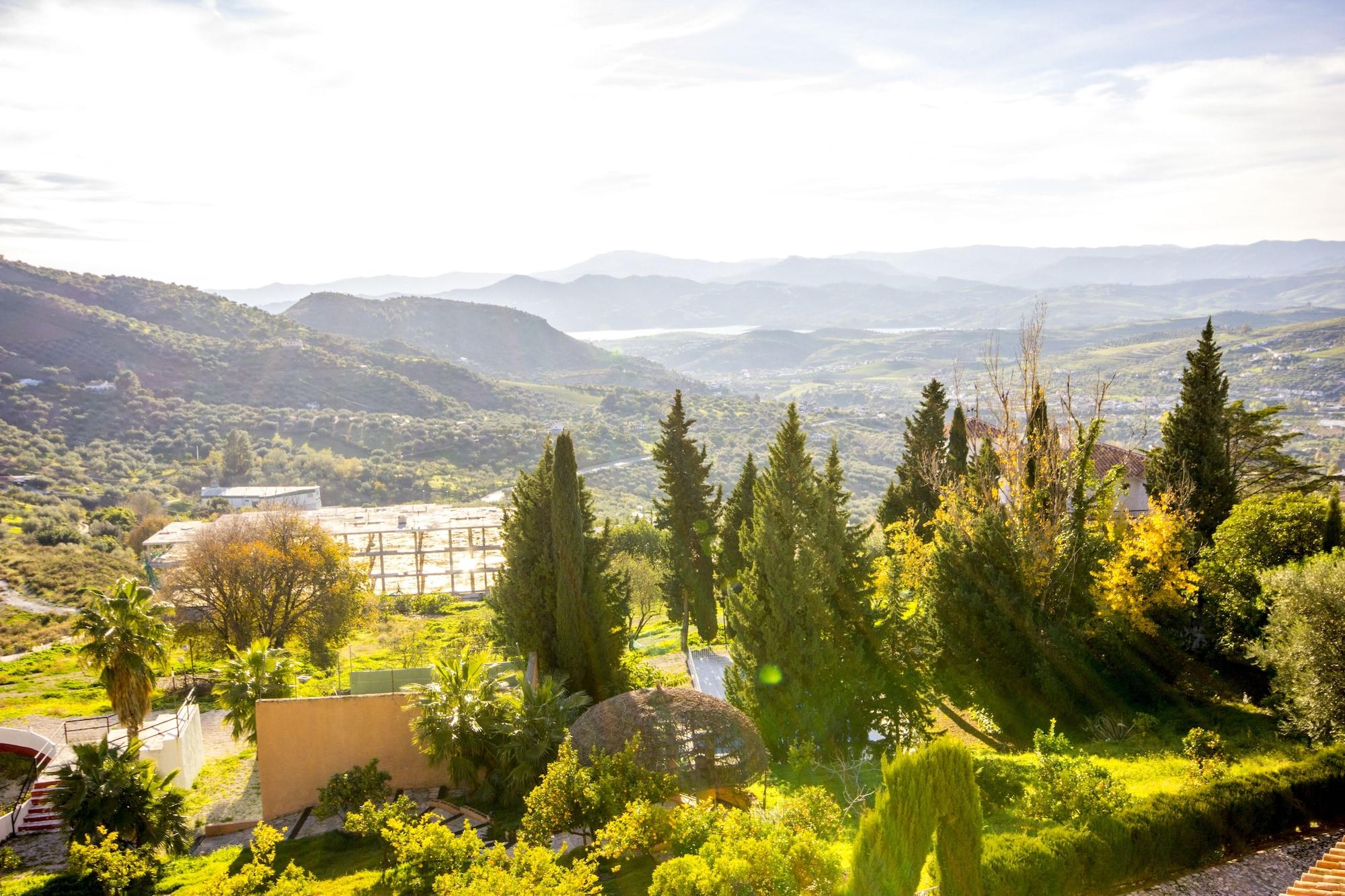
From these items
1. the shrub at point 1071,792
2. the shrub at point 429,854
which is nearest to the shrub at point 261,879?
the shrub at point 429,854

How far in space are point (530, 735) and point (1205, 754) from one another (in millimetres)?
11397

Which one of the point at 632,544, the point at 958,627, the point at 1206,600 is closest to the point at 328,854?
the point at 958,627

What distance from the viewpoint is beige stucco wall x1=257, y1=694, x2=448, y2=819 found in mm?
16344

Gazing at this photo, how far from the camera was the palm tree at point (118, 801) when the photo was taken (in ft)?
46.9

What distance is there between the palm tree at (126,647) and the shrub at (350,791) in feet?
22.4

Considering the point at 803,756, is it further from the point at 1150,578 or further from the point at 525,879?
the point at 1150,578

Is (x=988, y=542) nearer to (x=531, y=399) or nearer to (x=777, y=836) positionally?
(x=777, y=836)

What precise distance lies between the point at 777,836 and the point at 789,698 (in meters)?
6.78

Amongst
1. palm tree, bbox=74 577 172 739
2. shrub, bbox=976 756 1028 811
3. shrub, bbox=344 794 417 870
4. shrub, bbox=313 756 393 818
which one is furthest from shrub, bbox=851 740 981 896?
palm tree, bbox=74 577 172 739

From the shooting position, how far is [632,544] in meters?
39.5

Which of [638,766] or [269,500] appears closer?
[638,766]

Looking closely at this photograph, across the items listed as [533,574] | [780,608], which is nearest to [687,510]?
[533,574]

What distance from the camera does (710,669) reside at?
24766 mm

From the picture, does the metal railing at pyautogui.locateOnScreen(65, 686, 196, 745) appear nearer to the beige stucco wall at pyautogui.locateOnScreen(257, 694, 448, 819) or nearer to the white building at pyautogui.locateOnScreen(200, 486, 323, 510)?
the beige stucco wall at pyautogui.locateOnScreen(257, 694, 448, 819)
